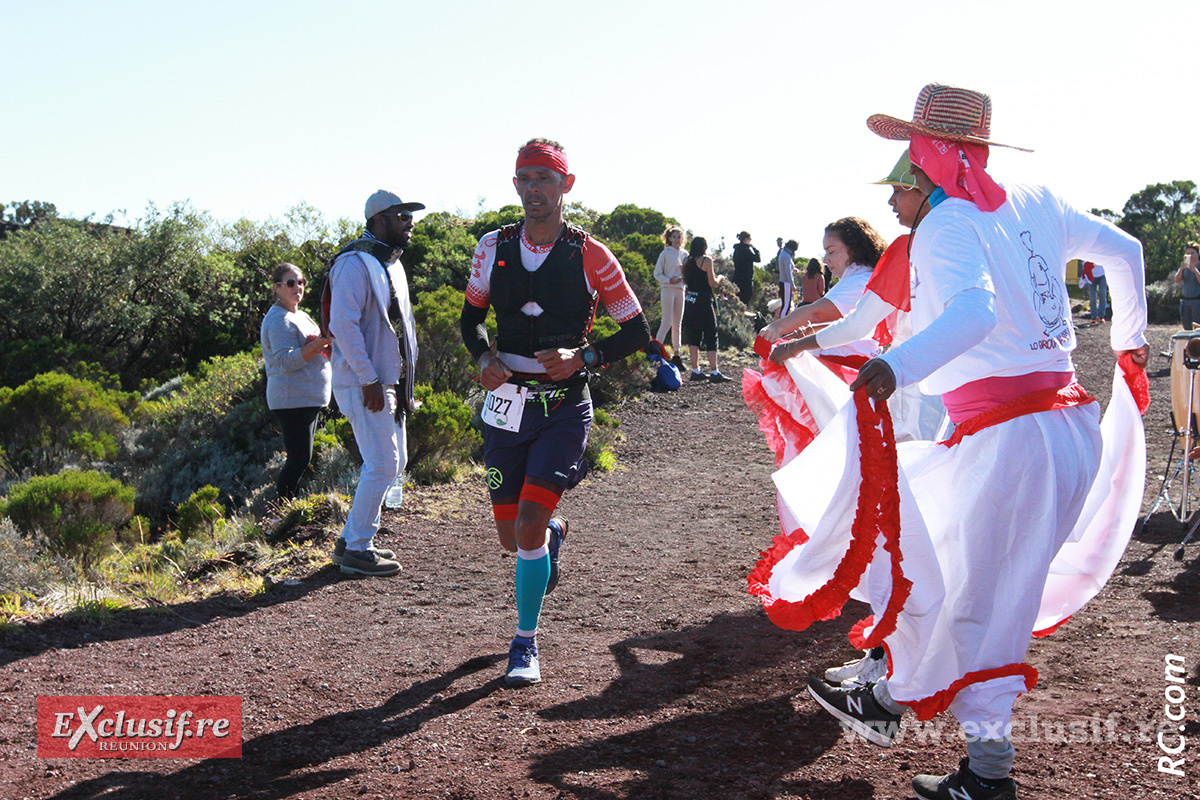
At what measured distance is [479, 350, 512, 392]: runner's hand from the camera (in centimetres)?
396

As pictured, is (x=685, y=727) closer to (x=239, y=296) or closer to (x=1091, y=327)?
(x=239, y=296)

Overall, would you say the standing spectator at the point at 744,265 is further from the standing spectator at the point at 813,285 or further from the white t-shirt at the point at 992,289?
the white t-shirt at the point at 992,289

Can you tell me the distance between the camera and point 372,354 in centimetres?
524

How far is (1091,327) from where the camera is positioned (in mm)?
21531

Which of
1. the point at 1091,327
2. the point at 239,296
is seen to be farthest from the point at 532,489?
the point at 1091,327

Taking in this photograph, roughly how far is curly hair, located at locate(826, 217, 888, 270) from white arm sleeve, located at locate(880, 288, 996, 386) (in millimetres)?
2094

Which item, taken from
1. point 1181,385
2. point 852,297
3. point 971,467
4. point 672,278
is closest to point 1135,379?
point 971,467

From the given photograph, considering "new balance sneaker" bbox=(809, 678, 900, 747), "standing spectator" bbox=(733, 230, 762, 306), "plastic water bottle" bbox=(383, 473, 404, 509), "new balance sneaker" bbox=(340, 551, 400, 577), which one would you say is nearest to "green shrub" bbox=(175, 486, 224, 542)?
"plastic water bottle" bbox=(383, 473, 404, 509)

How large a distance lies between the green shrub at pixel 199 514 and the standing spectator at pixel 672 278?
22.0 ft

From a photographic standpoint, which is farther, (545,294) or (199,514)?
(199,514)

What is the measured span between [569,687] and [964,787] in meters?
1.63

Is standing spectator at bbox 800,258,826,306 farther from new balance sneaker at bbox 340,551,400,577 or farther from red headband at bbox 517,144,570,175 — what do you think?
red headband at bbox 517,144,570,175

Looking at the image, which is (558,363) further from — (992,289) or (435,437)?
(435,437)

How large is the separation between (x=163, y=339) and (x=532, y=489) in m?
13.1
